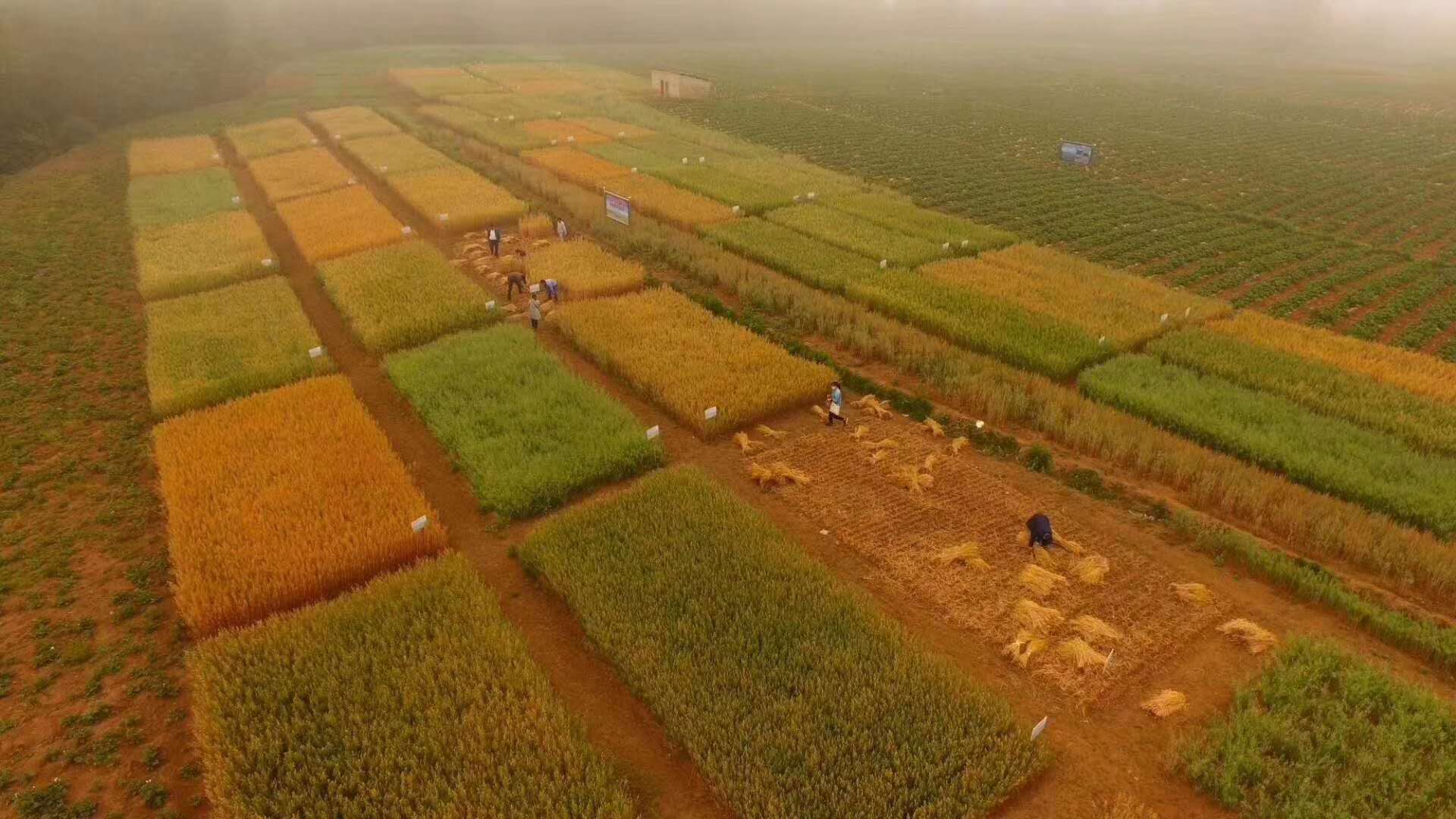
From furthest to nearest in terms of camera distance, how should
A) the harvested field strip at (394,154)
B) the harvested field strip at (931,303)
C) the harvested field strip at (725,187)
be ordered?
the harvested field strip at (394,154)
the harvested field strip at (725,187)
the harvested field strip at (931,303)

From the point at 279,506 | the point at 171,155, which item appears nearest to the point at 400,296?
the point at 279,506

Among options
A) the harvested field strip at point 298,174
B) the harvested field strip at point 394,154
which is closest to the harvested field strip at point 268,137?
the harvested field strip at point 298,174

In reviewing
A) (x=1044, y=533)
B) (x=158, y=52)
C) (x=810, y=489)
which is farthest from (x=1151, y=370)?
(x=158, y=52)

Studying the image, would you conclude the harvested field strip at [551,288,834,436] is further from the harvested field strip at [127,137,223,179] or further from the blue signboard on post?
the harvested field strip at [127,137,223,179]

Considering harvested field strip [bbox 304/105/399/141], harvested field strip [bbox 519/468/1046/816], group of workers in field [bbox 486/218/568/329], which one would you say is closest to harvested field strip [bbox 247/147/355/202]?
harvested field strip [bbox 304/105/399/141]

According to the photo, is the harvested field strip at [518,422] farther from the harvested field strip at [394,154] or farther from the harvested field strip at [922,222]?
the harvested field strip at [394,154]

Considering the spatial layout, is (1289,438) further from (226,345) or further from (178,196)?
(178,196)

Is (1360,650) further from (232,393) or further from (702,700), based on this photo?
(232,393)
